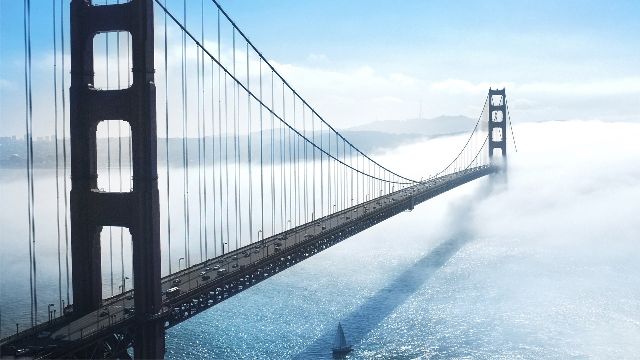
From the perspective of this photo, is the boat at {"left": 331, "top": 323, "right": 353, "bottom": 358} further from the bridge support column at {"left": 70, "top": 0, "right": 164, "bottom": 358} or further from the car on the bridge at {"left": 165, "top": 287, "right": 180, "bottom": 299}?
the bridge support column at {"left": 70, "top": 0, "right": 164, "bottom": 358}

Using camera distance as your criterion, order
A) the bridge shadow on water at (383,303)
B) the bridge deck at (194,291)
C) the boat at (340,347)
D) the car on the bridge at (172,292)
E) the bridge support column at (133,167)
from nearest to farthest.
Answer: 1. the bridge deck at (194,291)
2. the bridge support column at (133,167)
3. the car on the bridge at (172,292)
4. the boat at (340,347)
5. the bridge shadow on water at (383,303)

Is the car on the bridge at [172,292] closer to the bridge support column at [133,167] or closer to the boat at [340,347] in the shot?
the bridge support column at [133,167]

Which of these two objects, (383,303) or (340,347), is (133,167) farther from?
(383,303)

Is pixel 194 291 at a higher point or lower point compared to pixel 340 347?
higher

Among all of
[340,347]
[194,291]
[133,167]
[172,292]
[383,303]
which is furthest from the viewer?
[383,303]

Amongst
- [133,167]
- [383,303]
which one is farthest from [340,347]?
[133,167]

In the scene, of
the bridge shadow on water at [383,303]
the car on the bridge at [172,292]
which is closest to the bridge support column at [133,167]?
the car on the bridge at [172,292]
